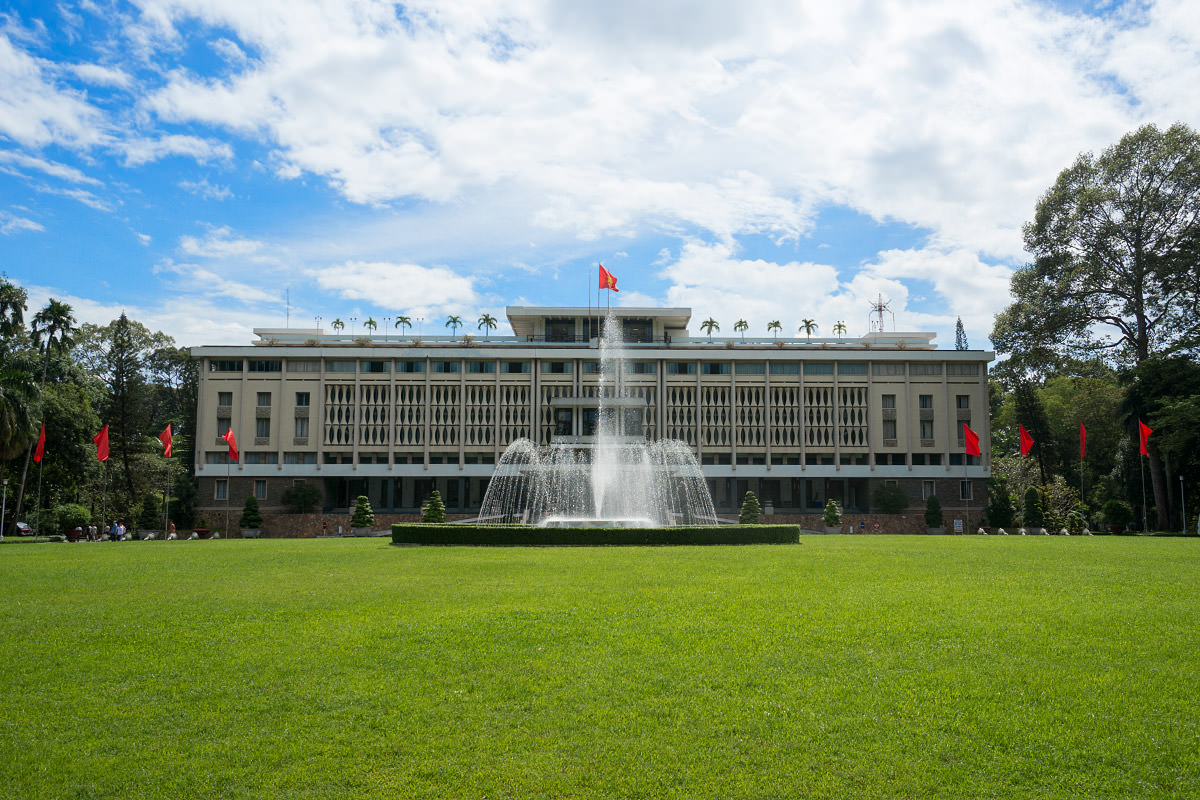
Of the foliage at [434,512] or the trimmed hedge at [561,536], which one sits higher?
the foliage at [434,512]

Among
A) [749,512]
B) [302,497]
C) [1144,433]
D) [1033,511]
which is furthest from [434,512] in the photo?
[1144,433]

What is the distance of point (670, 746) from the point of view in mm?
7418

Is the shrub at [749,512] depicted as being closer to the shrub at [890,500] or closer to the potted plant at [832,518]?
the potted plant at [832,518]

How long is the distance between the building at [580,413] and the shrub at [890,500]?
3433 mm

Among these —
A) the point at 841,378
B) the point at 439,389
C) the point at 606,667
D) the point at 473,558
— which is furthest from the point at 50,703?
the point at 841,378

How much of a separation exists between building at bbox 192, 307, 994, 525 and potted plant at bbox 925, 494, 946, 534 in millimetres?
4765

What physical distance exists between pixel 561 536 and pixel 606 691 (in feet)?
63.8

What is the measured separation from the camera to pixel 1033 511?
48281mm

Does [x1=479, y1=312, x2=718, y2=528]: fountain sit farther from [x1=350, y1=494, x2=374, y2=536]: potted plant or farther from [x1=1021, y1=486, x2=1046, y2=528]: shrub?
[x1=1021, y1=486, x2=1046, y2=528]: shrub

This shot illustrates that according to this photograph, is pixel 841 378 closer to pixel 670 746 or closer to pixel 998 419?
pixel 998 419

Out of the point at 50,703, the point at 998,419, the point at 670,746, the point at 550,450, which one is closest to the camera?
the point at 670,746

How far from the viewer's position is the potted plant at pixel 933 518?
5531 cm

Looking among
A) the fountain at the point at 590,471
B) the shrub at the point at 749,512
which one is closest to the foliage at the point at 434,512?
the fountain at the point at 590,471

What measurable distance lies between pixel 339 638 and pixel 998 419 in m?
77.3
